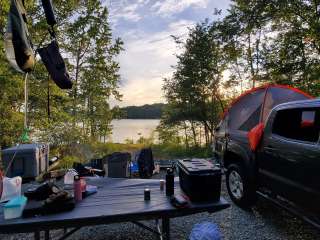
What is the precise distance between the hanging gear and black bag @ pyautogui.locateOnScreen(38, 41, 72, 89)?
2.45 ft

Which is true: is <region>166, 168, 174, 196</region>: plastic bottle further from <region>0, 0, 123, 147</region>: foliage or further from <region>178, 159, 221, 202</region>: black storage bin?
<region>0, 0, 123, 147</region>: foliage

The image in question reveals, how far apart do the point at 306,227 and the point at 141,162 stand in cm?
409

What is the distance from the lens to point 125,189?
338 cm

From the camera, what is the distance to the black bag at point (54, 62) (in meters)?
4.41

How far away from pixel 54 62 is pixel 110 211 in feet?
9.34

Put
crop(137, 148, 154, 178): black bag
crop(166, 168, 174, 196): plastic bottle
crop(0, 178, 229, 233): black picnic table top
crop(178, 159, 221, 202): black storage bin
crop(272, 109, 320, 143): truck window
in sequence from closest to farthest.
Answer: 1. crop(0, 178, 229, 233): black picnic table top
2. crop(178, 159, 221, 202): black storage bin
3. crop(166, 168, 174, 196): plastic bottle
4. crop(272, 109, 320, 143): truck window
5. crop(137, 148, 154, 178): black bag

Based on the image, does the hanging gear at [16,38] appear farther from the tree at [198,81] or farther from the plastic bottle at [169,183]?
the tree at [198,81]

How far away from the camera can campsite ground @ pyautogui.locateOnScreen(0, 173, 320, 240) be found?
3.64 m

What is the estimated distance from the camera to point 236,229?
3.84m

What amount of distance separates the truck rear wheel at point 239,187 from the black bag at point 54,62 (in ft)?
10.6

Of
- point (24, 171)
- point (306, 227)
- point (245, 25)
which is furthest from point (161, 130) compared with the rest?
point (306, 227)

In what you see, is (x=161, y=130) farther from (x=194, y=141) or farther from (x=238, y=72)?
(x=238, y=72)

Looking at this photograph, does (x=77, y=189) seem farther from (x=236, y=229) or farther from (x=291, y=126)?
(x=291, y=126)

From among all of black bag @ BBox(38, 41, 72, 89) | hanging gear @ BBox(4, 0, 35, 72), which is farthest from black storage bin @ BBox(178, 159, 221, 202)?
black bag @ BBox(38, 41, 72, 89)
